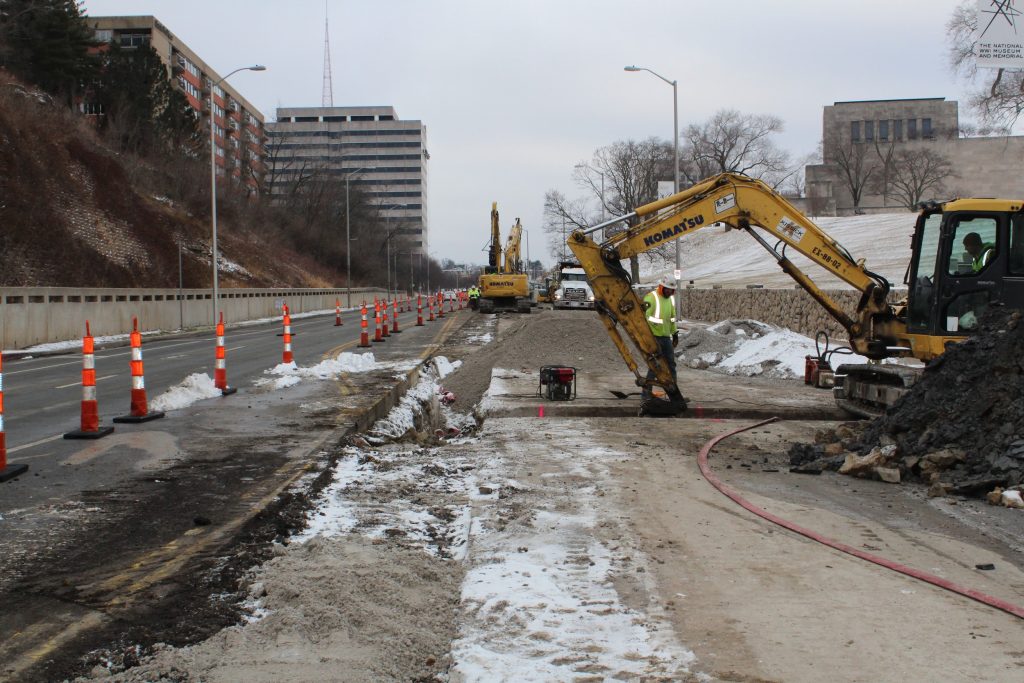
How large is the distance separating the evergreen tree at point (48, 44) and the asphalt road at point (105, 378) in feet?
102

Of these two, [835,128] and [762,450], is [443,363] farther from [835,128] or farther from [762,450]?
[835,128]

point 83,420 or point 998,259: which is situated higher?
point 998,259

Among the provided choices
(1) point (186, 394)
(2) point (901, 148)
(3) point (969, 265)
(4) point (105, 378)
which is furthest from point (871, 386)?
(2) point (901, 148)

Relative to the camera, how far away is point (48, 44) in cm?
5428

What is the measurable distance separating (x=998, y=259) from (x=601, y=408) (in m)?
5.51

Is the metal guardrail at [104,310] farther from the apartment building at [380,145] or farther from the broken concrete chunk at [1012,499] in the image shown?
the apartment building at [380,145]

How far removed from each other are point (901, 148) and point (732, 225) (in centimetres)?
8472

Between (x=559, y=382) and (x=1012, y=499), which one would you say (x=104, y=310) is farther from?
(x=1012, y=499)

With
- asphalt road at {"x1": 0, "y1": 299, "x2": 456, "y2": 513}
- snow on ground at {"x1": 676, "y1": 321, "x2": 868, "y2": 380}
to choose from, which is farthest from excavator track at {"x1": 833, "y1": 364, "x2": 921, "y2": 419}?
asphalt road at {"x1": 0, "y1": 299, "x2": 456, "y2": 513}

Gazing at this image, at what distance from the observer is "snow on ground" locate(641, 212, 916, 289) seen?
4331 cm

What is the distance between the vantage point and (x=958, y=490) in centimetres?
780

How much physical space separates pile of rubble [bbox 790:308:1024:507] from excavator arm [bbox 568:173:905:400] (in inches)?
116

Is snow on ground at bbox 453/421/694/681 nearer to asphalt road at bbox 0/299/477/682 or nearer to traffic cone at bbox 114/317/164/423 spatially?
asphalt road at bbox 0/299/477/682

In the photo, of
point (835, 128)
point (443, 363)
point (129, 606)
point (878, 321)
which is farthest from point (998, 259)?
point (835, 128)
